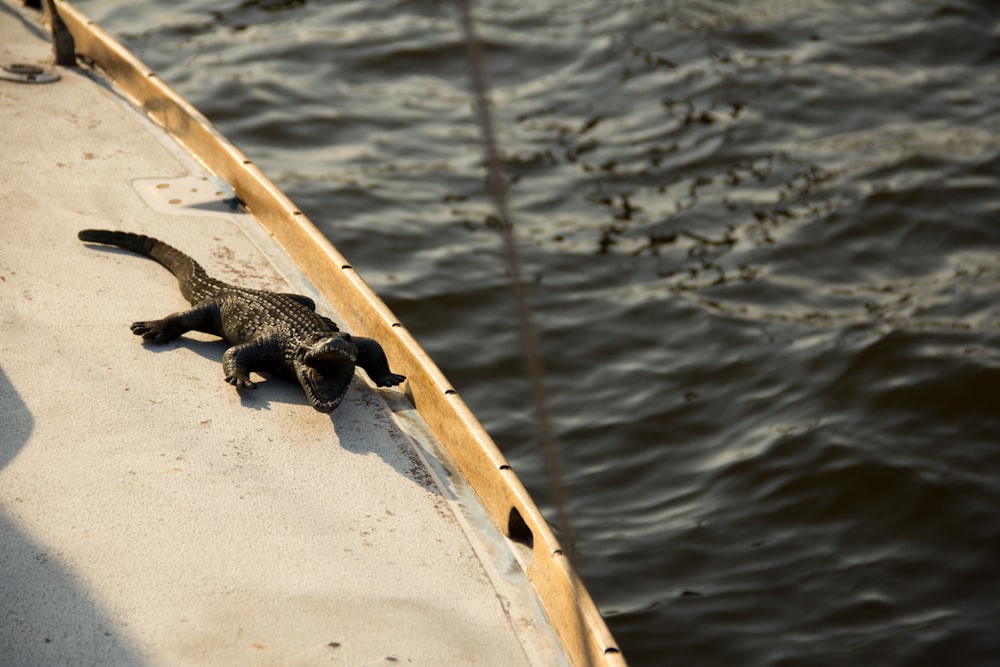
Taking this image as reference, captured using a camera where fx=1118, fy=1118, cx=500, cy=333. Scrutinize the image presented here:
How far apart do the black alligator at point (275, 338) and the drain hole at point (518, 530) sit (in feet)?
2.24

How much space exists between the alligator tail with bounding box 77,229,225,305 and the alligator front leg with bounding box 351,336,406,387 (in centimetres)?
62

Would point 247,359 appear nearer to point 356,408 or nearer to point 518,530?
point 356,408

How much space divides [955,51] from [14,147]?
7838mm

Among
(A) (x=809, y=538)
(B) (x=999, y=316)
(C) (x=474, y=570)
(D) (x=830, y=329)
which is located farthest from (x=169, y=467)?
(B) (x=999, y=316)

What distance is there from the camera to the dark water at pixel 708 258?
5.04 m

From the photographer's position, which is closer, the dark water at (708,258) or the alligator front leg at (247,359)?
the alligator front leg at (247,359)

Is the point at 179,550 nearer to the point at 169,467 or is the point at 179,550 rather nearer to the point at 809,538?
the point at 169,467

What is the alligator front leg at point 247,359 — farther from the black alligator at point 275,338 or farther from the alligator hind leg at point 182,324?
the alligator hind leg at point 182,324

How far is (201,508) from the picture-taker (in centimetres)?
301

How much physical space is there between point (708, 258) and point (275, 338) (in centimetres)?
419

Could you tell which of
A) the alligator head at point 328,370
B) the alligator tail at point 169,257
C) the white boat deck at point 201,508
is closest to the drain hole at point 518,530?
the white boat deck at point 201,508

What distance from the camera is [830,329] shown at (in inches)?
256

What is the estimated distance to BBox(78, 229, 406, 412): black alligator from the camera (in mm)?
3469

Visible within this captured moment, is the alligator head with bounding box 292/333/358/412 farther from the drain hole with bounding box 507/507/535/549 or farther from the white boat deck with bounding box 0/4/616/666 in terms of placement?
the drain hole with bounding box 507/507/535/549
